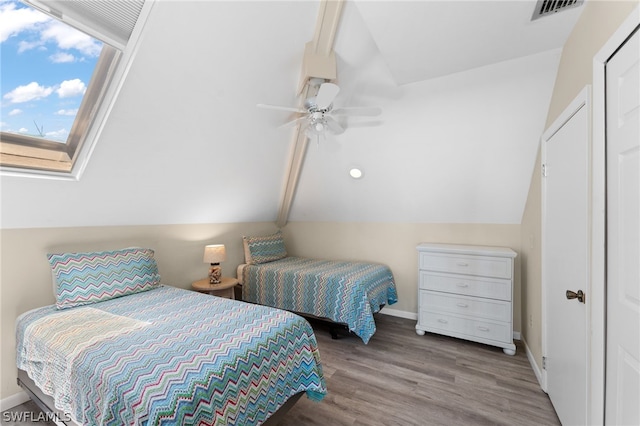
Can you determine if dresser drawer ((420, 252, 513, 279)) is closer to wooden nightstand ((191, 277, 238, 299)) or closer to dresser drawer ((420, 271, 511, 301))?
dresser drawer ((420, 271, 511, 301))

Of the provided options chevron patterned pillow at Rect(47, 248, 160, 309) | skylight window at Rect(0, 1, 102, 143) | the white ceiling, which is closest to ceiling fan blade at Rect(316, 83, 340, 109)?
the white ceiling

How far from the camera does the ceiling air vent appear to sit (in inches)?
61.7

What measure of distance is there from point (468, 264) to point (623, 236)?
6.26 feet

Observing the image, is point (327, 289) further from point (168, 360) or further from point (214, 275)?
point (168, 360)

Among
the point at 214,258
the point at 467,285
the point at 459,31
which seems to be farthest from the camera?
the point at 214,258

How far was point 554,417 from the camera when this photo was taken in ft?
6.02

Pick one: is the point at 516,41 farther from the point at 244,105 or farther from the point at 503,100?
the point at 244,105

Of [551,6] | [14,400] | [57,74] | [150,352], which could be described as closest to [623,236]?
[551,6]

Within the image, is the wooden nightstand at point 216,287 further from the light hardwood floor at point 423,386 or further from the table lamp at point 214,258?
the light hardwood floor at point 423,386

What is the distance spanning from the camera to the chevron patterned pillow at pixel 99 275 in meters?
2.03

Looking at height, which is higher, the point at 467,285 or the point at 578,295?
the point at 578,295

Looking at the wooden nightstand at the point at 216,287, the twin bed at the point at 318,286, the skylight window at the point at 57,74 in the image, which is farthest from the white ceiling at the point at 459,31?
the wooden nightstand at the point at 216,287

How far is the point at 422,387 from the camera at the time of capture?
85.6 inches

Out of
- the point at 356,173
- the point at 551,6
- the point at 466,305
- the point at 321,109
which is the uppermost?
the point at 551,6
